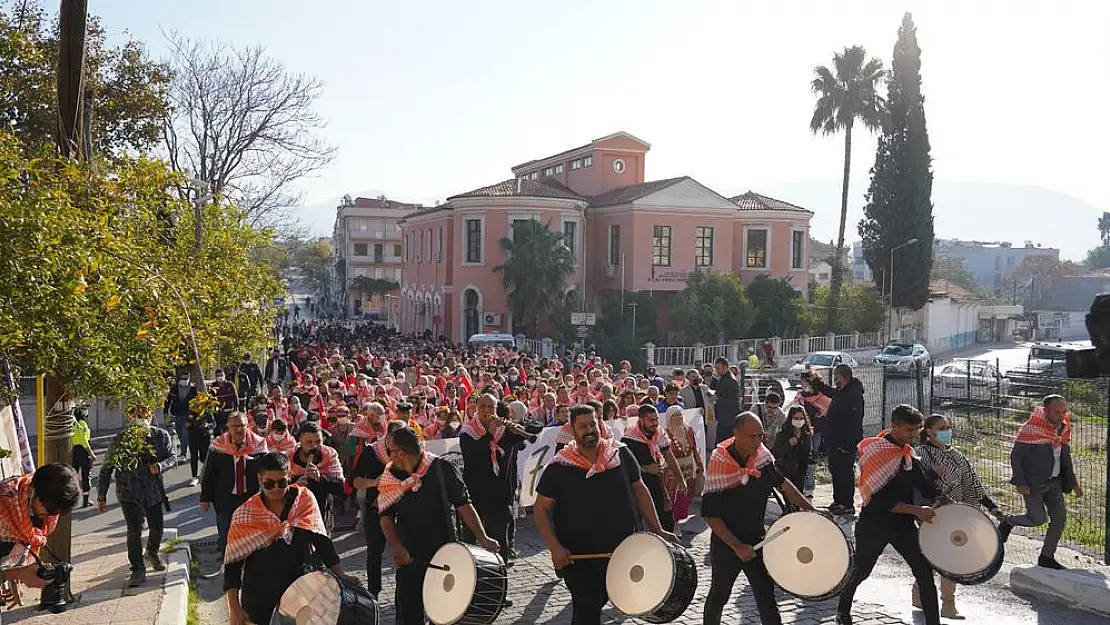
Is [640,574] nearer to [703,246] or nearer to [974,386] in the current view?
[974,386]

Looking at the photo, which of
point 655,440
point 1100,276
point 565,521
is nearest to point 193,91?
point 655,440

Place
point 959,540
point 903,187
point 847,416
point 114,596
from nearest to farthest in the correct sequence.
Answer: point 959,540, point 114,596, point 847,416, point 903,187

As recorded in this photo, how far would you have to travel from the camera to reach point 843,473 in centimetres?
1207

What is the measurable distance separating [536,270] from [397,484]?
1391 inches

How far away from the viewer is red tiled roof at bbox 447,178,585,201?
45.6 meters

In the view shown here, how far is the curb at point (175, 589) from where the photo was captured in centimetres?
818

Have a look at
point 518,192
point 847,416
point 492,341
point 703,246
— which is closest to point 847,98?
point 703,246

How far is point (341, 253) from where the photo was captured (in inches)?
4227

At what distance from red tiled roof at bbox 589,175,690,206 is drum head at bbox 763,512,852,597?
40.1 meters

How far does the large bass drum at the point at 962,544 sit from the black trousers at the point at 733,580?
1396 millimetres

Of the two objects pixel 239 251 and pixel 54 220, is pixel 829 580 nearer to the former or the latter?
pixel 54 220

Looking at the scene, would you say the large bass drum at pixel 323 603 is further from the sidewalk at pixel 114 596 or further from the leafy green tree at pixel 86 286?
the sidewalk at pixel 114 596

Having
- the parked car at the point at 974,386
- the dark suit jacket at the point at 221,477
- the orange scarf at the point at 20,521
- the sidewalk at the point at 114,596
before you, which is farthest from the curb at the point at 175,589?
the parked car at the point at 974,386

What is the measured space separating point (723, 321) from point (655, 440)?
33.0 meters
